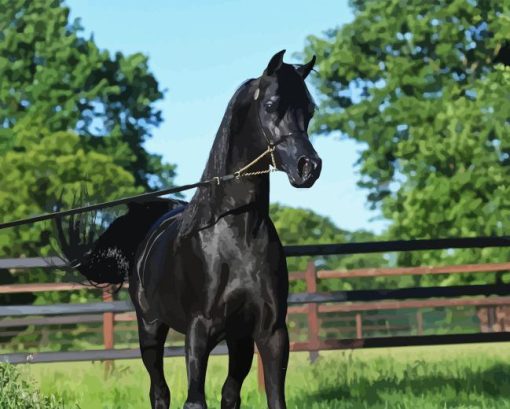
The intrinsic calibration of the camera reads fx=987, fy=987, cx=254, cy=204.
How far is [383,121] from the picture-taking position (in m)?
29.1

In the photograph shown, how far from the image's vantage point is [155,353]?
621 centimetres

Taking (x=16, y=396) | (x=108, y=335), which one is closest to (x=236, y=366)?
(x=16, y=396)

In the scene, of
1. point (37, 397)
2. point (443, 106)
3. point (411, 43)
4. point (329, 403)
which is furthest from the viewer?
point (411, 43)

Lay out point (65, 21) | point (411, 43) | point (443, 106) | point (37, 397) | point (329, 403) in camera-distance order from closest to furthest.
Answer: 1. point (37, 397)
2. point (329, 403)
3. point (443, 106)
4. point (411, 43)
5. point (65, 21)

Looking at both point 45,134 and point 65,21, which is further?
point 65,21

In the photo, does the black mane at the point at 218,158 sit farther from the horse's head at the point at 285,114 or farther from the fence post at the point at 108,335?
the fence post at the point at 108,335

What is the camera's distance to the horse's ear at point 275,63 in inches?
191

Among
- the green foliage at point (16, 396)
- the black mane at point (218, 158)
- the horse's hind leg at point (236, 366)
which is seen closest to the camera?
the black mane at point (218, 158)

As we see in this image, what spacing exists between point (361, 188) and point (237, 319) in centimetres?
2549

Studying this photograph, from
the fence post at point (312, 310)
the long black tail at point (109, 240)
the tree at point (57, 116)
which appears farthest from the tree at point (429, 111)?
the long black tail at point (109, 240)

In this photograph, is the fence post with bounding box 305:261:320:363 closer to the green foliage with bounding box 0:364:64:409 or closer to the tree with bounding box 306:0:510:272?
the green foliage with bounding box 0:364:64:409

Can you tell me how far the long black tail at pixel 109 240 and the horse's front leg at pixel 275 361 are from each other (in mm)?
1813

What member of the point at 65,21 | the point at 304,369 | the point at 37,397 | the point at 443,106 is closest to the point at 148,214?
the point at 37,397

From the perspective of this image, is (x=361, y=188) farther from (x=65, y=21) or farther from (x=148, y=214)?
(x=148, y=214)
